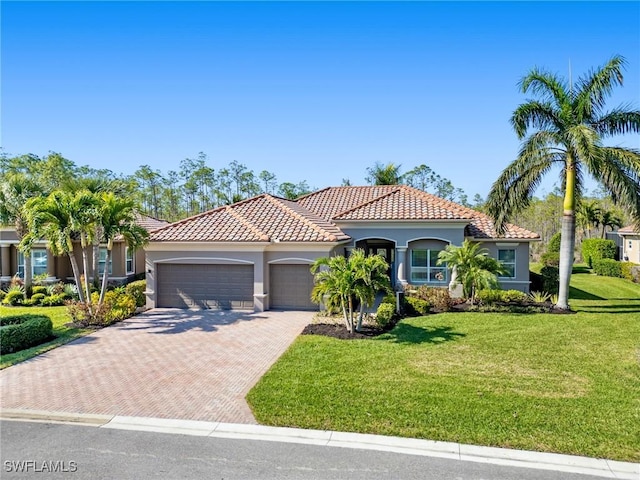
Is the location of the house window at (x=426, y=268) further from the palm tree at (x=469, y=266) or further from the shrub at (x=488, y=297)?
the shrub at (x=488, y=297)

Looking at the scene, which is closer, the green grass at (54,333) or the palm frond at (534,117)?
the green grass at (54,333)

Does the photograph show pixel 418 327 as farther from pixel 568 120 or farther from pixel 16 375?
pixel 16 375

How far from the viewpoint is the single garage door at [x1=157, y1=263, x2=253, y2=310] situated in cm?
1856

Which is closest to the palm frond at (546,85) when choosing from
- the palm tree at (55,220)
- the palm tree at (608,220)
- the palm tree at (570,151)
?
the palm tree at (570,151)

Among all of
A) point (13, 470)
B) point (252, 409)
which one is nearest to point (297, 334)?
point (252, 409)

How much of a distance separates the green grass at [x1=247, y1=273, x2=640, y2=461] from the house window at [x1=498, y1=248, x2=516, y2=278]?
293 inches

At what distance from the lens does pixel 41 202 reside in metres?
16.0

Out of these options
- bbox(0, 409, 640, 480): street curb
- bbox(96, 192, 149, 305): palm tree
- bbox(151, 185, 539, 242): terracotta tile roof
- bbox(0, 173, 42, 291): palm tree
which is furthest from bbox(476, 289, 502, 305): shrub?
bbox(0, 173, 42, 291): palm tree

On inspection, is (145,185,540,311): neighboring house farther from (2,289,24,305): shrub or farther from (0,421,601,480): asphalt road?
(0,421,601,480): asphalt road

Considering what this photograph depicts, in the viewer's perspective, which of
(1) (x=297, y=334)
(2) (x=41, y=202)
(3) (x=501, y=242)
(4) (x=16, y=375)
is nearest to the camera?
(4) (x=16, y=375)

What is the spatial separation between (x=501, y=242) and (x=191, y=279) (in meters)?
15.8

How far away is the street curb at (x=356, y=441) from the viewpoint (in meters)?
6.48

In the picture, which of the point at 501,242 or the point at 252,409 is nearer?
the point at 252,409
